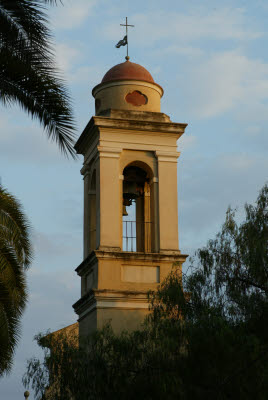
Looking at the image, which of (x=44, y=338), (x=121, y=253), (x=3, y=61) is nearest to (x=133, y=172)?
(x=121, y=253)

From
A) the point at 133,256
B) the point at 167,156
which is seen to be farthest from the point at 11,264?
the point at 167,156

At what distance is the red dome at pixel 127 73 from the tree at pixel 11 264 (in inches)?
350

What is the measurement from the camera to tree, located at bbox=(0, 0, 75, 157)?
12844 millimetres

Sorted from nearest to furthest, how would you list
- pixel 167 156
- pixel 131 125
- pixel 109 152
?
pixel 109 152 → pixel 131 125 → pixel 167 156

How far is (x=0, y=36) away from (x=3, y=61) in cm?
39

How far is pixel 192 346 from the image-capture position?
17.1 m

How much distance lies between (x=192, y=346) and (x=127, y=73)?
11.8 m

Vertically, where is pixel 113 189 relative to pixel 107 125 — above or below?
below

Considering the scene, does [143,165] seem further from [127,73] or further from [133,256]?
[133,256]

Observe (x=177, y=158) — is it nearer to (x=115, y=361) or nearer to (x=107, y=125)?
(x=107, y=125)

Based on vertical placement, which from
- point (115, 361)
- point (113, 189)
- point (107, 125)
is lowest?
point (115, 361)

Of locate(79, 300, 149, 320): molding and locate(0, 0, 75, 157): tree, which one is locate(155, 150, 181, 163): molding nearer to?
locate(79, 300, 149, 320): molding

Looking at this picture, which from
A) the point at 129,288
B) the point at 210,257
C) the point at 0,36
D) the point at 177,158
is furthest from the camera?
the point at 177,158

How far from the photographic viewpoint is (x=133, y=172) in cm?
2634
